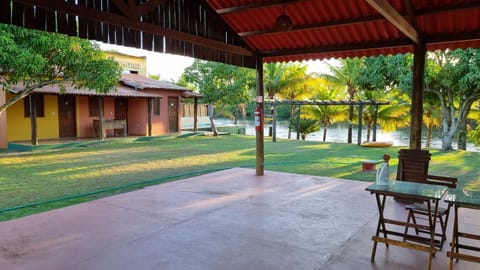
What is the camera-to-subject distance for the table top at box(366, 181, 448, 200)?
10.9 feet

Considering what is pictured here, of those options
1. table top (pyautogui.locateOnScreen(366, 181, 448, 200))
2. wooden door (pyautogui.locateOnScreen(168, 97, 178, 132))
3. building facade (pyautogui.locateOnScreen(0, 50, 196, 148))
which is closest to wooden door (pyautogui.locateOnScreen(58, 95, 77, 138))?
building facade (pyautogui.locateOnScreen(0, 50, 196, 148))

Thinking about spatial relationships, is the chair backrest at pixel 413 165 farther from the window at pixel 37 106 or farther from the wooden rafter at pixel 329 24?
the window at pixel 37 106

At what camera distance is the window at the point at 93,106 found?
59.1ft

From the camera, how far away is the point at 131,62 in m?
28.2

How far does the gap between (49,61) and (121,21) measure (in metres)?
8.21

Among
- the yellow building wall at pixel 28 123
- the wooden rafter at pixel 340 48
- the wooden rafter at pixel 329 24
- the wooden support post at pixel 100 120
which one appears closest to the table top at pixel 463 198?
the wooden rafter at pixel 329 24

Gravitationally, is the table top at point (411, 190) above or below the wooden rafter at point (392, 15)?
below

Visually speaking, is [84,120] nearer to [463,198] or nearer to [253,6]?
[253,6]

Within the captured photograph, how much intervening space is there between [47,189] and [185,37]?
414 cm

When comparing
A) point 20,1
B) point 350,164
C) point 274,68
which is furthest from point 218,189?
point 274,68

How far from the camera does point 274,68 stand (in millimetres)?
23359

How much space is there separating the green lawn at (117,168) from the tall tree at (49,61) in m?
2.53

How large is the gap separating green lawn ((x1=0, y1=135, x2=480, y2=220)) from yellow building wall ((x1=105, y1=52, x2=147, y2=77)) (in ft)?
44.8

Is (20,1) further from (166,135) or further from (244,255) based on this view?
(166,135)
